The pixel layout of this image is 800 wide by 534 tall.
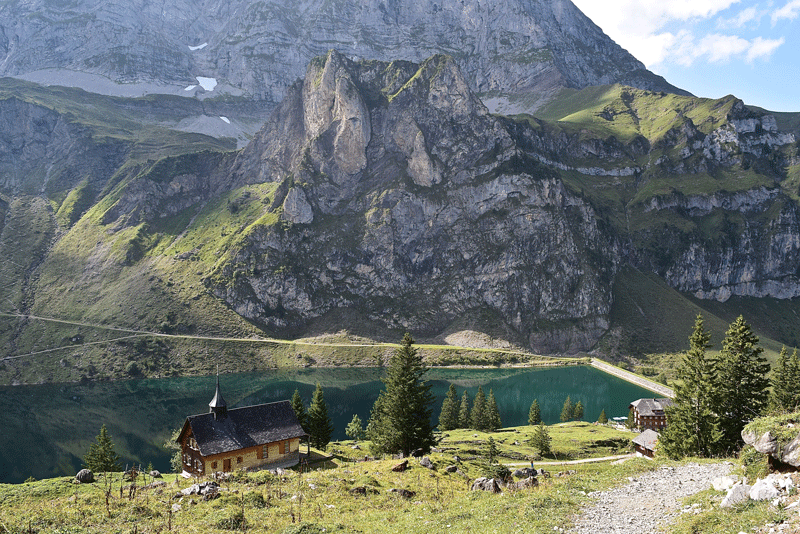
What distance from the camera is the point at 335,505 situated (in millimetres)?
26219

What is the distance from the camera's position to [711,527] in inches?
624

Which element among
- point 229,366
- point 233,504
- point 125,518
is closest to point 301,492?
point 233,504

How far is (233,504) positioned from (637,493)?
1935cm

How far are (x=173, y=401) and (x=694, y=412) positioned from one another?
127031 mm

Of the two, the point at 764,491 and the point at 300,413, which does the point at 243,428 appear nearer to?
the point at 300,413

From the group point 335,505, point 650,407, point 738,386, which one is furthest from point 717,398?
point 650,407

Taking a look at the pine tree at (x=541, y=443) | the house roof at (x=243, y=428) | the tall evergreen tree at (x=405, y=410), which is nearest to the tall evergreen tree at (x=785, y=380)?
the pine tree at (x=541, y=443)

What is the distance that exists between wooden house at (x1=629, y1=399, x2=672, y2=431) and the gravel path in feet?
234

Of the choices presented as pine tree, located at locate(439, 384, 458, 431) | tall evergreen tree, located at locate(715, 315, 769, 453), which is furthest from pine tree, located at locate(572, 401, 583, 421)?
tall evergreen tree, located at locate(715, 315, 769, 453)

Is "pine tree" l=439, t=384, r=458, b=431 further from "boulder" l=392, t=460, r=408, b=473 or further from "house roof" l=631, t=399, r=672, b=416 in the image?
"boulder" l=392, t=460, r=408, b=473

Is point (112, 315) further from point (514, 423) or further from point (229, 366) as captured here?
point (514, 423)

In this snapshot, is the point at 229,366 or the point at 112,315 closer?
the point at 229,366

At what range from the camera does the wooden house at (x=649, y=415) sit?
89.1 m

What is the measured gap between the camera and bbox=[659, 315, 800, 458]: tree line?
116 feet
